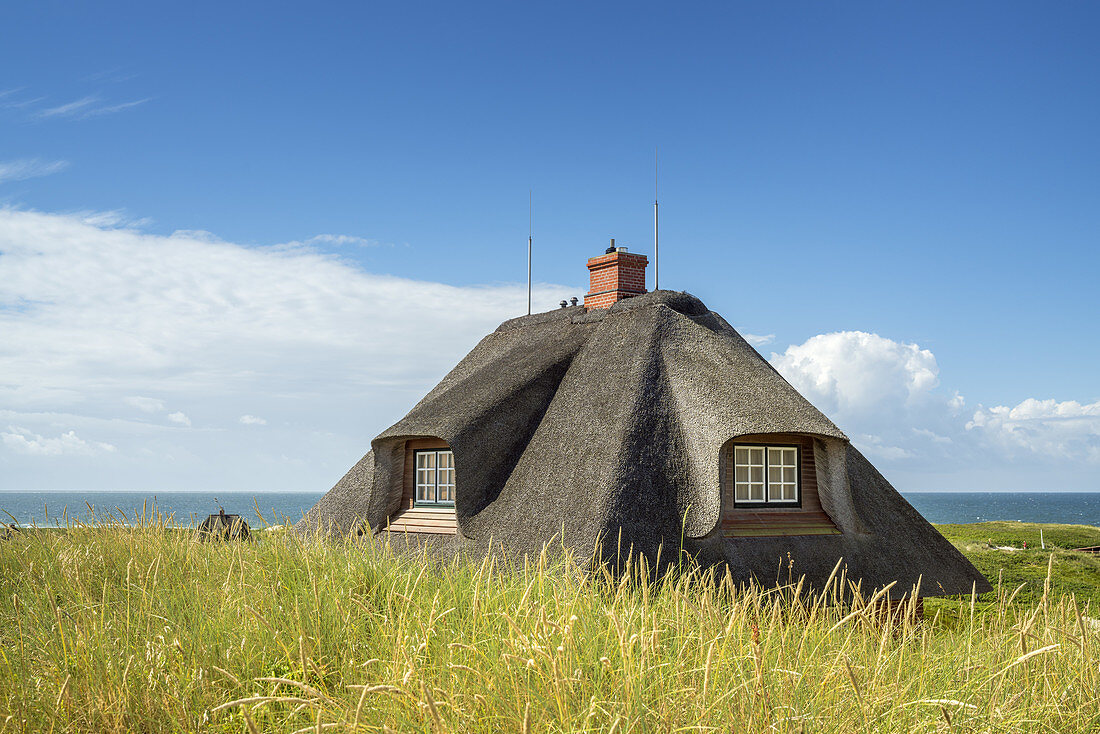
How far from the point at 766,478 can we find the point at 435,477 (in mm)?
4988

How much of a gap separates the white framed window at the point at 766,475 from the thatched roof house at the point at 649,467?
0.02 m

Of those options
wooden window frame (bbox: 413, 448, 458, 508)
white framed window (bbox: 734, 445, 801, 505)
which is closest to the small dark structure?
wooden window frame (bbox: 413, 448, 458, 508)

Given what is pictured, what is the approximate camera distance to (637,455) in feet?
37.9

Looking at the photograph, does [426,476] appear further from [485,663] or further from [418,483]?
[485,663]

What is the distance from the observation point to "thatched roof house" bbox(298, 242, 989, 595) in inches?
441

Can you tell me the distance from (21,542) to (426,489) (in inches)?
244

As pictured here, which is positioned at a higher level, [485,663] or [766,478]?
[766,478]

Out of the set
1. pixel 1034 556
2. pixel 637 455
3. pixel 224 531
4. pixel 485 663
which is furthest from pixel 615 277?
pixel 1034 556

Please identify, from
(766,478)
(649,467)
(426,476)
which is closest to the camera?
(649,467)

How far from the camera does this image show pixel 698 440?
11578mm

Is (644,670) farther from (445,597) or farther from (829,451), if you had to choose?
(829,451)

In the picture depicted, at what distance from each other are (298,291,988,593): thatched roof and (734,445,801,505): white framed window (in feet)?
1.35

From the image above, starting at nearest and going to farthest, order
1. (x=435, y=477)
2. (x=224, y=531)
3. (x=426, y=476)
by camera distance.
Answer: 1. (x=224, y=531)
2. (x=435, y=477)
3. (x=426, y=476)

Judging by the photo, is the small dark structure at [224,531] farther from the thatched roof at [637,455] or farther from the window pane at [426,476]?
the window pane at [426,476]
